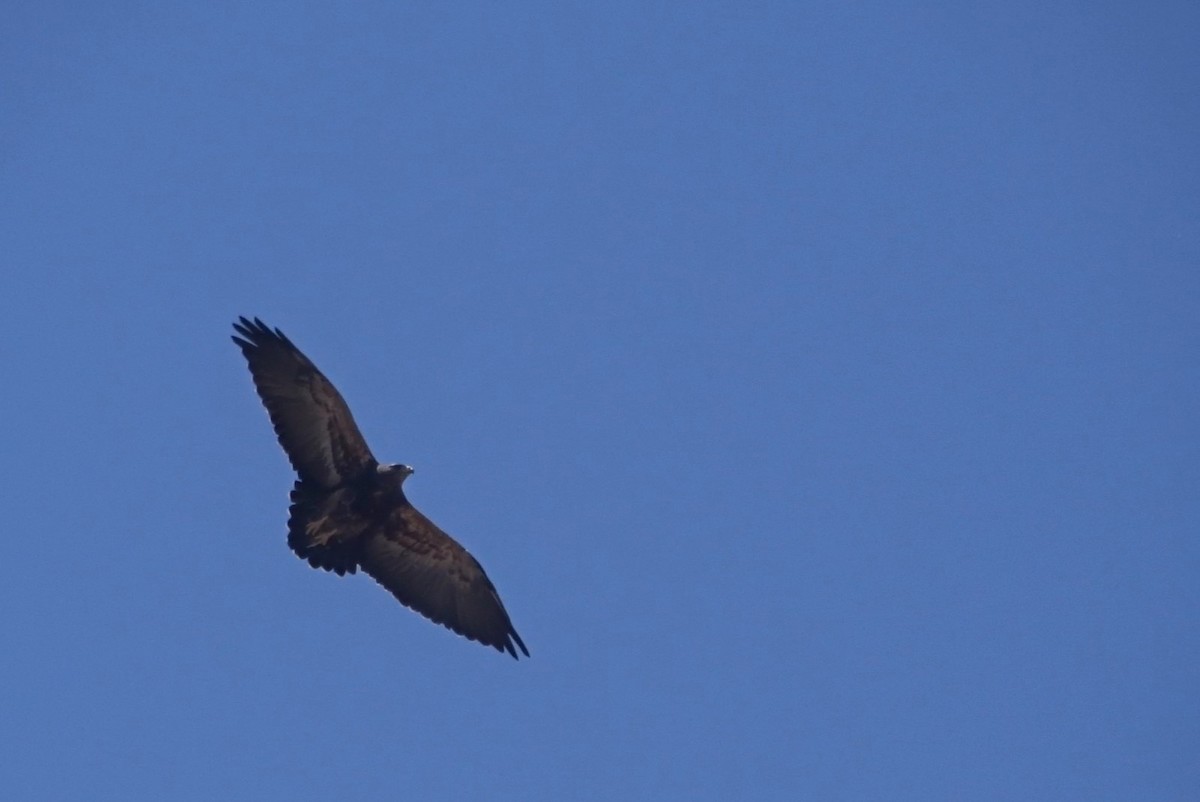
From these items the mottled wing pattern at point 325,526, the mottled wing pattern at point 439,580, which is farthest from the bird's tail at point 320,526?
the mottled wing pattern at point 439,580

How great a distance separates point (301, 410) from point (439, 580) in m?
3.22

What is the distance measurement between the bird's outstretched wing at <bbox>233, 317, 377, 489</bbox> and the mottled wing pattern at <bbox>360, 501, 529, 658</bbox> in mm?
1381

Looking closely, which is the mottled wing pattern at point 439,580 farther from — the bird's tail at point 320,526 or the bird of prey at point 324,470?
the bird's tail at point 320,526

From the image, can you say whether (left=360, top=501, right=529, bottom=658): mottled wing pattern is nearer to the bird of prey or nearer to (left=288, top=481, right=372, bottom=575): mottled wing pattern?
the bird of prey

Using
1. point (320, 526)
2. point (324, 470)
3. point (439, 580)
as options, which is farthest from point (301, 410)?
point (439, 580)

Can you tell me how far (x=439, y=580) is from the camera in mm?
21812

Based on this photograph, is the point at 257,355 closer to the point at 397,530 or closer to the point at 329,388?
the point at 329,388

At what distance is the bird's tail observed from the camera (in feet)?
66.0

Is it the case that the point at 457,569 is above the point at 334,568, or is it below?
above

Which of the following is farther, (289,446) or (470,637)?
(470,637)

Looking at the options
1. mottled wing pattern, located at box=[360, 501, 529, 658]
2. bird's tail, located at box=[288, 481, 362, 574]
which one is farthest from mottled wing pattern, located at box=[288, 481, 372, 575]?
mottled wing pattern, located at box=[360, 501, 529, 658]

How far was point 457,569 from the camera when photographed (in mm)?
21797

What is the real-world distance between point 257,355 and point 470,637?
4.87 m

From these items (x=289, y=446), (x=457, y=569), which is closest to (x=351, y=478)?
(x=289, y=446)
